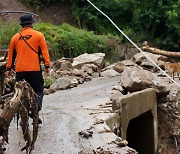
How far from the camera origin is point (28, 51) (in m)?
7.58

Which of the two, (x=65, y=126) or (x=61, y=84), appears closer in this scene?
(x=65, y=126)

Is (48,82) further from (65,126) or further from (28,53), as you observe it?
(28,53)

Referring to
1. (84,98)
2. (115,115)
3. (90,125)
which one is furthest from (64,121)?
(84,98)

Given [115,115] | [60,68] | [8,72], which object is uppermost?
[8,72]

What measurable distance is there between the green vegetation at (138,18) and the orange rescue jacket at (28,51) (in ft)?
66.9


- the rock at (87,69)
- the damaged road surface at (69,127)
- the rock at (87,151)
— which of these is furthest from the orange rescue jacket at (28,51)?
the rock at (87,69)

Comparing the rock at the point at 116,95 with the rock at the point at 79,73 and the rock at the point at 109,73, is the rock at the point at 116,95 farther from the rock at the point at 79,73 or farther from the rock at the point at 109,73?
the rock at the point at 109,73

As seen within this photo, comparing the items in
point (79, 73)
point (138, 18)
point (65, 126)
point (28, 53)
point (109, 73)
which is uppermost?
Answer: point (28, 53)

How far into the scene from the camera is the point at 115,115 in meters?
9.37

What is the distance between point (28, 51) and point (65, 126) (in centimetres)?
154

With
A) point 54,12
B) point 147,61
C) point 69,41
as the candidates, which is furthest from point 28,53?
point 54,12

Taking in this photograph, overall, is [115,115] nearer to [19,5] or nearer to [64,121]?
[64,121]

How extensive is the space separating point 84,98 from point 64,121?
3.75 meters

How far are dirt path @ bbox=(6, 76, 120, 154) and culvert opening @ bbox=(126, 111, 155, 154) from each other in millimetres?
1123
